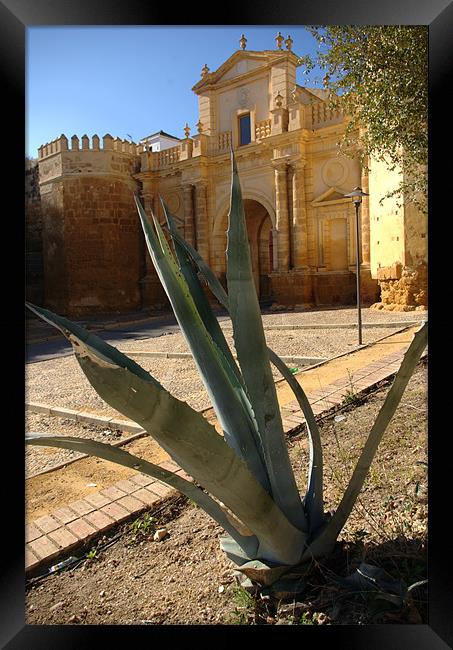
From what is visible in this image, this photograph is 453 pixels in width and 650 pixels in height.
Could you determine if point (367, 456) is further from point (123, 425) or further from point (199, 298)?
point (123, 425)

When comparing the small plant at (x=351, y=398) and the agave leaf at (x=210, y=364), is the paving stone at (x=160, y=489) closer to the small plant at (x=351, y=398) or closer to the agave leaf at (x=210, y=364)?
the agave leaf at (x=210, y=364)

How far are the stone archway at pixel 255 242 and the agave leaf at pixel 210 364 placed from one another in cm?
1361

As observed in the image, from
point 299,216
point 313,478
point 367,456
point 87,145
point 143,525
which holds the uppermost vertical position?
point 87,145

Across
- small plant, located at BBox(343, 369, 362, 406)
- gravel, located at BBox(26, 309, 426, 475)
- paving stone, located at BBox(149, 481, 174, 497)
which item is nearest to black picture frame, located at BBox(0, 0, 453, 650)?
paving stone, located at BBox(149, 481, 174, 497)

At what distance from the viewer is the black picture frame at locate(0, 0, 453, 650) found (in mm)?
914

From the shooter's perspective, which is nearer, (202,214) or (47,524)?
(47,524)

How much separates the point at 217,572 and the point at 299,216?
42.2 ft

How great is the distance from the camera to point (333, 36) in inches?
145

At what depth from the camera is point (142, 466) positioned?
0.96m

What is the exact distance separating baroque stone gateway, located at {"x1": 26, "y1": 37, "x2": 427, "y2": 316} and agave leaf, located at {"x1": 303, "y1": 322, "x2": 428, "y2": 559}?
364 inches

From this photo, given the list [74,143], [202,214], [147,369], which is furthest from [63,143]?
[147,369]

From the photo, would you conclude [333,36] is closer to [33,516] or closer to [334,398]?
[334,398]
